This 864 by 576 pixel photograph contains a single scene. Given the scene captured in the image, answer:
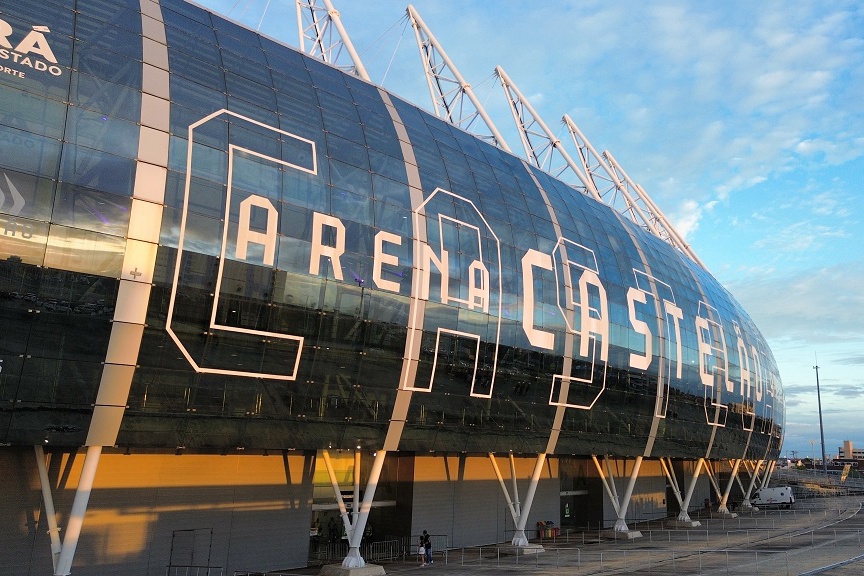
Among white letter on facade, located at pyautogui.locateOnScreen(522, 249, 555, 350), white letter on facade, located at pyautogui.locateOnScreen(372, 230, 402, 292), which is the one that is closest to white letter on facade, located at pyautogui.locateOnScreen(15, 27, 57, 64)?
white letter on facade, located at pyautogui.locateOnScreen(372, 230, 402, 292)

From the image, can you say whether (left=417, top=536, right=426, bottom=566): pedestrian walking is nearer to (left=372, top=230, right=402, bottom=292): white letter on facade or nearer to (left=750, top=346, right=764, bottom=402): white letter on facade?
(left=372, top=230, right=402, bottom=292): white letter on facade

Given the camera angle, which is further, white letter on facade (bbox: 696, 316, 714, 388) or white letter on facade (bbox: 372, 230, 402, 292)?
white letter on facade (bbox: 696, 316, 714, 388)

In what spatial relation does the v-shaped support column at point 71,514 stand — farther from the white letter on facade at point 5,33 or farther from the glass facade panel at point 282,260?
the white letter on facade at point 5,33

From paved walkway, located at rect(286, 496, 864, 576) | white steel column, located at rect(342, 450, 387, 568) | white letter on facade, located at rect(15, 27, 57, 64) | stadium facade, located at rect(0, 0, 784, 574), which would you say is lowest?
paved walkway, located at rect(286, 496, 864, 576)

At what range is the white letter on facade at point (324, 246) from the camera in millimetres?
25020

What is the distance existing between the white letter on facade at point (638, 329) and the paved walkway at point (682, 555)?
10453 mm

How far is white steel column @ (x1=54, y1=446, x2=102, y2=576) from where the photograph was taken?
20.1m

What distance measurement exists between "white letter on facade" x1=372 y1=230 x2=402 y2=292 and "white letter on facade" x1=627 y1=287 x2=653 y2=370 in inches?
807

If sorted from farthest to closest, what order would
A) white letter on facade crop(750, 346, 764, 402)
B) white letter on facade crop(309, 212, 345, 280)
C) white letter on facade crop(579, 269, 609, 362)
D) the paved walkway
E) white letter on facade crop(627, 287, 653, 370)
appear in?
white letter on facade crop(750, 346, 764, 402), white letter on facade crop(627, 287, 653, 370), white letter on facade crop(579, 269, 609, 362), the paved walkway, white letter on facade crop(309, 212, 345, 280)

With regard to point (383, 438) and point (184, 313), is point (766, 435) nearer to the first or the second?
point (383, 438)

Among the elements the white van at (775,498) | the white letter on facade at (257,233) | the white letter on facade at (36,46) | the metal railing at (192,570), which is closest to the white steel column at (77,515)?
the metal railing at (192,570)

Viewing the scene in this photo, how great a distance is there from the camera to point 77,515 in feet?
67.3

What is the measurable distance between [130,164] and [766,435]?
6686cm

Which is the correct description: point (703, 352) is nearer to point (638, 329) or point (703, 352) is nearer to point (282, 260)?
point (638, 329)
